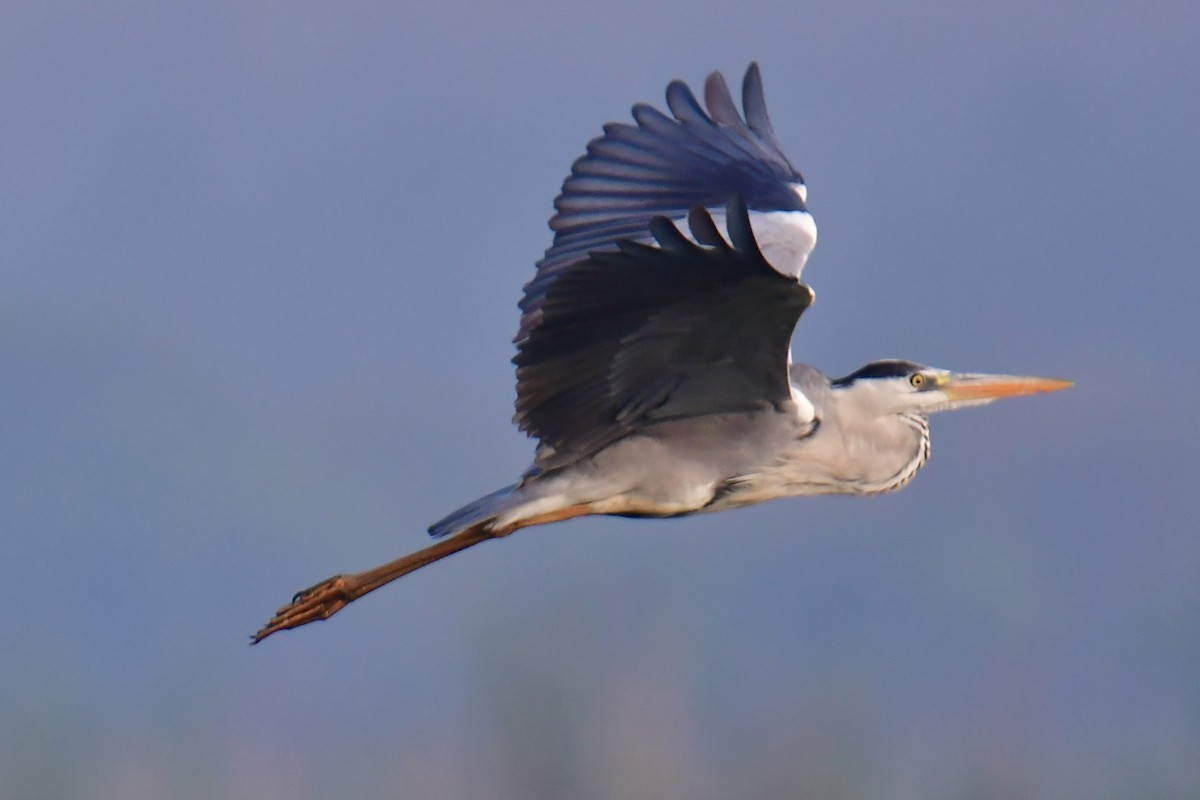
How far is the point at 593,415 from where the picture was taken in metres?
5.53

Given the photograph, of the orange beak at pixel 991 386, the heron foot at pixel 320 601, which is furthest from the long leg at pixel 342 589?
the orange beak at pixel 991 386

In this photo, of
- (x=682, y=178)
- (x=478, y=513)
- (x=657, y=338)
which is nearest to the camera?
(x=657, y=338)

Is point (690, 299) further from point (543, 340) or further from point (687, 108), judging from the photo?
point (687, 108)

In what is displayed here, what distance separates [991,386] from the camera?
6234 millimetres

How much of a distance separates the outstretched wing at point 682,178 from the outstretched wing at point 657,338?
3.01 feet

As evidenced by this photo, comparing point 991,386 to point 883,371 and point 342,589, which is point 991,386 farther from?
point 342,589

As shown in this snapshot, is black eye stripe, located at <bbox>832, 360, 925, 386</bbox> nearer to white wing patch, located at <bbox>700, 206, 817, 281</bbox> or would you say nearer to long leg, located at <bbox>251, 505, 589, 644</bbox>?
white wing patch, located at <bbox>700, 206, 817, 281</bbox>

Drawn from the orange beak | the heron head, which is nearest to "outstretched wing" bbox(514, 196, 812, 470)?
the heron head

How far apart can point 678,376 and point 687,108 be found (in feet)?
6.41

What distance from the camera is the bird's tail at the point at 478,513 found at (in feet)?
18.5

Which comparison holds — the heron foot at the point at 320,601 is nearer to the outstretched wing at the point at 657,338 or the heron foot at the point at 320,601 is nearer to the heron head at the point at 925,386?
the outstretched wing at the point at 657,338

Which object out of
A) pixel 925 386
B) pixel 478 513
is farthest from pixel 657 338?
pixel 925 386

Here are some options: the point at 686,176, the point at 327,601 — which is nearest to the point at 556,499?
the point at 327,601

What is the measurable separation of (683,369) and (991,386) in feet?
4.77
